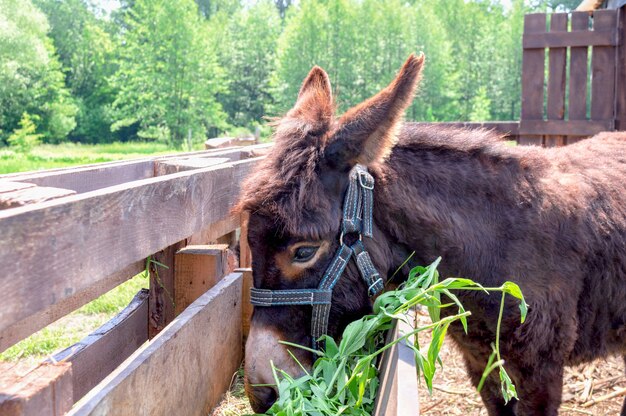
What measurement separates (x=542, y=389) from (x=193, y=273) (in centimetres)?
180

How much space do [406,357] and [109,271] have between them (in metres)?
0.90

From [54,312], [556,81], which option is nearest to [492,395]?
[54,312]

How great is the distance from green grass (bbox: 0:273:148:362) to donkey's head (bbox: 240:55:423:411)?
Answer: 7.96 ft

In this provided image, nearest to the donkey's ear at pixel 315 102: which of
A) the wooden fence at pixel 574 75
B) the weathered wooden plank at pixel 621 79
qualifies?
the wooden fence at pixel 574 75

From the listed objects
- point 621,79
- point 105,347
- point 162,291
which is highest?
point 621,79

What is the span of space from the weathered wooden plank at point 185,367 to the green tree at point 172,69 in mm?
40462

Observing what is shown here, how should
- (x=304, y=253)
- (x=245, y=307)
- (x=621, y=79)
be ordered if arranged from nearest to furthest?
(x=304, y=253)
(x=245, y=307)
(x=621, y=79)

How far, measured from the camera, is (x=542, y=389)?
281 cm

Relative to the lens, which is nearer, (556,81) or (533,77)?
(556,81)

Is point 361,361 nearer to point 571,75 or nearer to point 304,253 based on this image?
point 304,253

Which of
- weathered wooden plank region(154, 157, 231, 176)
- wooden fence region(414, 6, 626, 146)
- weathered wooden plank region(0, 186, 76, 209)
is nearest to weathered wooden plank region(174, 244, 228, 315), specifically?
weathered wooden plank region(154, 157, 231, 176)

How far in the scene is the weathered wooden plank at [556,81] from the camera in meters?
7.37

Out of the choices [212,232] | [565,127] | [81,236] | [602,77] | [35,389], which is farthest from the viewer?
[565,127]

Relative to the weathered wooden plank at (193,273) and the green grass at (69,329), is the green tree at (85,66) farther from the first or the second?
the weathered wooden plank at (193,273)
